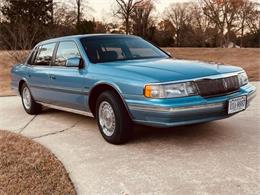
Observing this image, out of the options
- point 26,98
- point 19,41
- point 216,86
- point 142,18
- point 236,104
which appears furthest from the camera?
point 142,18

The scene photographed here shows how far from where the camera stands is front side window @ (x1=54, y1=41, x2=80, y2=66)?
5623mm

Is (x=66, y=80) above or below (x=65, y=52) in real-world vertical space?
below

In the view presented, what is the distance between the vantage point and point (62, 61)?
5.89 metres

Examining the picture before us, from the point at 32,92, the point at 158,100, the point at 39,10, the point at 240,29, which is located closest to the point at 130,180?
the point at 158,100

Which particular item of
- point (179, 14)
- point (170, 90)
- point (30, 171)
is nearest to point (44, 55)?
point (30, 171)

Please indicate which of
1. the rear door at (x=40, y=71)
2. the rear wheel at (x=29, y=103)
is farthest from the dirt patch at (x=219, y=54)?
the rear door at (x=40, y=71)

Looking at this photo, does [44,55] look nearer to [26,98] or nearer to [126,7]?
[26,98]

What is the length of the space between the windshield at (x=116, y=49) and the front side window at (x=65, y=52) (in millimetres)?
197

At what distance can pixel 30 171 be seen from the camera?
386 cm

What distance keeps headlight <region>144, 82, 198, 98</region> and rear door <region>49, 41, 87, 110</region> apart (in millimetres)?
1426

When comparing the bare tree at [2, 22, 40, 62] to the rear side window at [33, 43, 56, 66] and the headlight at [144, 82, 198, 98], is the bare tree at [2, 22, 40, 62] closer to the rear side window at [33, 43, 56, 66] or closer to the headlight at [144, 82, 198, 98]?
the rear side window at [33, 43, 56, 66]

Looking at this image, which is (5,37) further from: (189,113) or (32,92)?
(189,113)

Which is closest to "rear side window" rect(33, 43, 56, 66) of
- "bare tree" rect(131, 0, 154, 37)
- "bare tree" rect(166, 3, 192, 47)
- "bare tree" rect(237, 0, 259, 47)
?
"bare tree" rect(131, 0, 154, 37)

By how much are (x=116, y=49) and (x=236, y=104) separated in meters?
2.12
